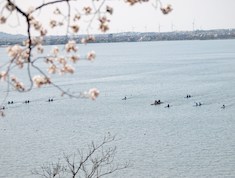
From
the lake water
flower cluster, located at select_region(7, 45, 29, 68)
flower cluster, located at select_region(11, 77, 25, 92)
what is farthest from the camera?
the lake water

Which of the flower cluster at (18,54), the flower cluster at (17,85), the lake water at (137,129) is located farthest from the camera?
the lake water at (137,129)

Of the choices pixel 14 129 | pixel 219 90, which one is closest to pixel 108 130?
pixel 14 129

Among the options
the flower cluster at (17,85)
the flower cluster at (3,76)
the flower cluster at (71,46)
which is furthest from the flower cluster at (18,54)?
the flower cluster at (71,46)

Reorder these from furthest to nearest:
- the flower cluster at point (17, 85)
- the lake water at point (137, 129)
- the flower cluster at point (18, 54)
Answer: the lake water at point (137, 129) < the flower cluster at point (17, 85) < the flower cluster at point (18, 54)

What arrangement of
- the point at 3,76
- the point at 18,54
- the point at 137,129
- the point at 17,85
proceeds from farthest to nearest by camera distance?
the point at 137,129 → the point at 17,85 → the point at 3,76 → the point at 18,54

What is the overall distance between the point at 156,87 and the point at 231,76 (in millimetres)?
18630

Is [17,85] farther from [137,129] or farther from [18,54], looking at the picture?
[137,129]

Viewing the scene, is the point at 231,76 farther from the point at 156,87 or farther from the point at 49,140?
the point at 49,140

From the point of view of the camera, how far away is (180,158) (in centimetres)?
2906

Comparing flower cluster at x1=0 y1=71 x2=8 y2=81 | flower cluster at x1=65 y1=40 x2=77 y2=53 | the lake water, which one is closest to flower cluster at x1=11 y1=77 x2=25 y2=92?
flower cluster at x1=0 y1=71 x2=8 y2=81

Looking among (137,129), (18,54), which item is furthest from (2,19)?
(137,129)

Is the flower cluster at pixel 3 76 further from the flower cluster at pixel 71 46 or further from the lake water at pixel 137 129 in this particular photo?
the lake water at pixel 137 129

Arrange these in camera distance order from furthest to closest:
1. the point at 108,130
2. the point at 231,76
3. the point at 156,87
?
1. the point at 231,76
2. the point at 156,87
3. the point at 108,130

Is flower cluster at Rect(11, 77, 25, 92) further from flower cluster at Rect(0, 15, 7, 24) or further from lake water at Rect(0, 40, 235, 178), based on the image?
lake water at Rect(0, 40, 235, 178)
